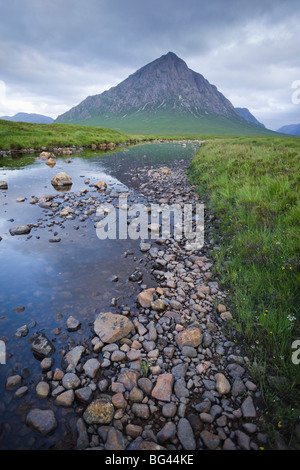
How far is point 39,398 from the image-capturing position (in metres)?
2.65

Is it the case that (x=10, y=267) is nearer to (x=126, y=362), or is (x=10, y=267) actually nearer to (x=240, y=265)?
(x=126, y=362)

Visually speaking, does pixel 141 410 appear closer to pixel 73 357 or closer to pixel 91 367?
pixel 91 367

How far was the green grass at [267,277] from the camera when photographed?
262cm

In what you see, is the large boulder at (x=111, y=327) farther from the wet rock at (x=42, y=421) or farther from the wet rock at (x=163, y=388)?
the wet rock at (x=42, y=421)

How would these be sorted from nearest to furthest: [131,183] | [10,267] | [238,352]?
[238,352]
[10,267]
[131,183]

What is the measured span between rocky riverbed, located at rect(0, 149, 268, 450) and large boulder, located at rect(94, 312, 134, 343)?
2 centimetres

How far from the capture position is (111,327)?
357 cm

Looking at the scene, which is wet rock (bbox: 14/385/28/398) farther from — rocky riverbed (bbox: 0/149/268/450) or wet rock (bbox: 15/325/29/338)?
wet rock (bbox: 15/325/29/338)

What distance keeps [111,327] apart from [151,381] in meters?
1.06

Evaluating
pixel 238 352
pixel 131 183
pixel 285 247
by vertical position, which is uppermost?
pixel 131 183

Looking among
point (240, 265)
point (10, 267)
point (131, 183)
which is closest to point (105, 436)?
point (240, 265)

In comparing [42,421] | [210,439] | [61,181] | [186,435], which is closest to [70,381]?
[42,421]

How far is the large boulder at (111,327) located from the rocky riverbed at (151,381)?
0.05 ft

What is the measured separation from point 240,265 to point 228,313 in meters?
1.37
